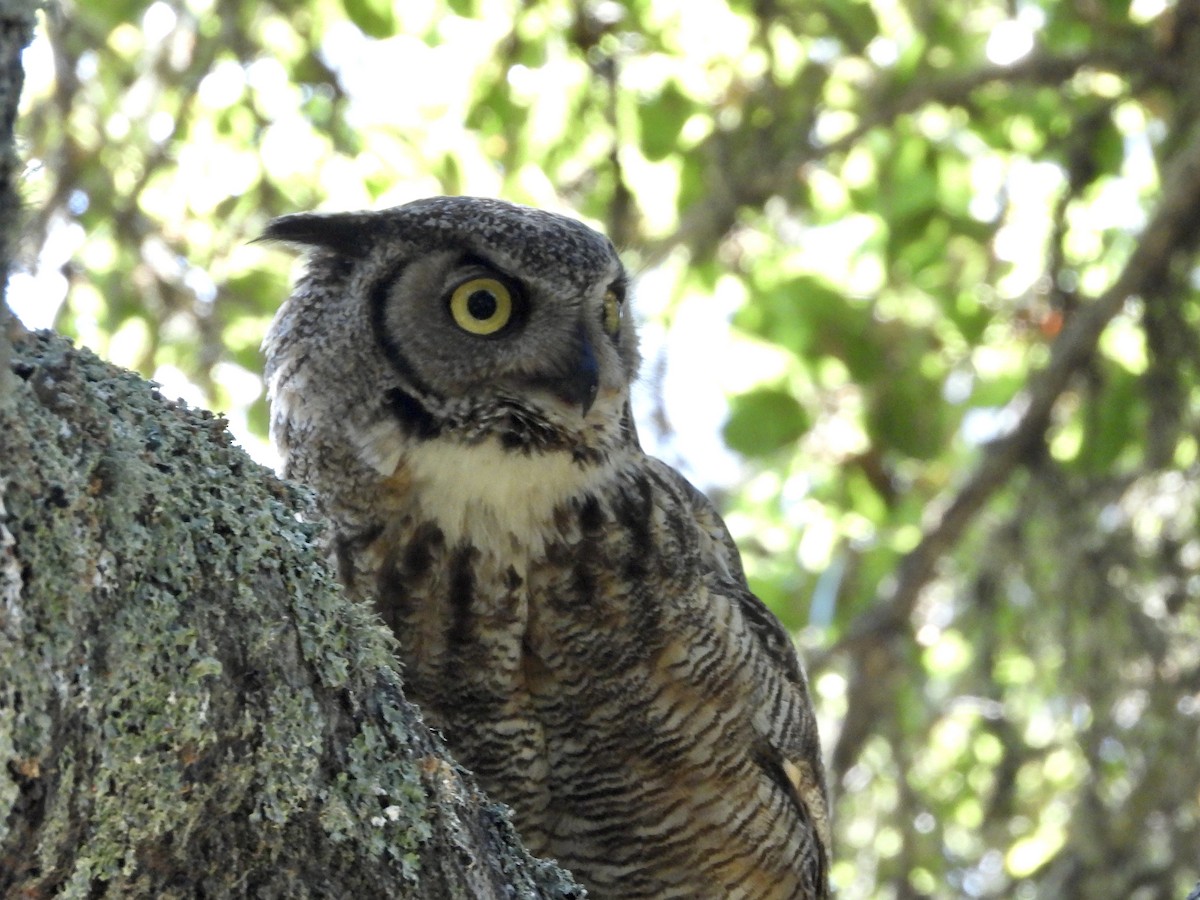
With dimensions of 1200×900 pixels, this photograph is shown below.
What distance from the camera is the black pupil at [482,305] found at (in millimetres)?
2145

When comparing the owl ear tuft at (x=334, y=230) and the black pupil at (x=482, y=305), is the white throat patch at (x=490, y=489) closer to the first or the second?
the black pupil at (x=482, y=305)

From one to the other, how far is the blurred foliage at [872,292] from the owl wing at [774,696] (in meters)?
0.92

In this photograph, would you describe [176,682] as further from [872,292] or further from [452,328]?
[872,292]

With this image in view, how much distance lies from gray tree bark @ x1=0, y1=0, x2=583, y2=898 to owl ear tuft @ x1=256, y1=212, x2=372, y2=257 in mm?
1025

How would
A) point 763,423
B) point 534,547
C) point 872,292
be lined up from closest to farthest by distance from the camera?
point 534,547
point 763,423
point 872,292

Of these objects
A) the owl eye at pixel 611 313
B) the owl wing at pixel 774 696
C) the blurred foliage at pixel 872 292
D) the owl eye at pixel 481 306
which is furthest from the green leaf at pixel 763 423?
the owl eye at pixel 481 306

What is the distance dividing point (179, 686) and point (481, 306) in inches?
48.0

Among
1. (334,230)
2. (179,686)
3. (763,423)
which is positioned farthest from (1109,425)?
(179,686)

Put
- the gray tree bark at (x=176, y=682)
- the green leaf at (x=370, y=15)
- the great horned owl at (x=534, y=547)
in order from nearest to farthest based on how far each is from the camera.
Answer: the gray tree bark at (x=176, y=682) < the great horned owl at (x=534, y=547) < the green leaf at (x=370, y=15)

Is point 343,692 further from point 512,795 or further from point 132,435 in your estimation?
point 512,795

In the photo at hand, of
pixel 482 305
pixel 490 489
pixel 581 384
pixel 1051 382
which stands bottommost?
pixel 490 489

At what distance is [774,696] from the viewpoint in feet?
7.23

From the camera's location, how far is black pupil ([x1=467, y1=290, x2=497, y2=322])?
2.14 meters

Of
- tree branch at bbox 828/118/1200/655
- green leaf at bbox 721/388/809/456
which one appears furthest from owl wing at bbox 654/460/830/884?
green leaf at bbox 721/388/809/456
